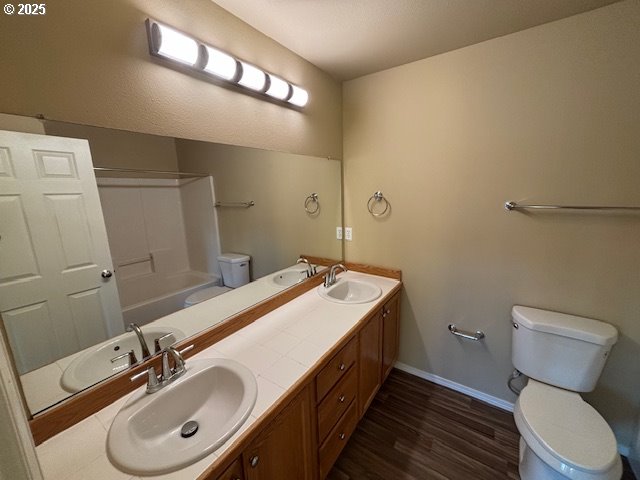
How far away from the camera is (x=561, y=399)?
1.36 m

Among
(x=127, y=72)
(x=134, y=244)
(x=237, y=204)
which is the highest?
(x=127, y=72)

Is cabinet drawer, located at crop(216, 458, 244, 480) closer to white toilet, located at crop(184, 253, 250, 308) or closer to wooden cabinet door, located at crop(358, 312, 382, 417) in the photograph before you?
white toilet, located at crop(184, 253, 250, 308)

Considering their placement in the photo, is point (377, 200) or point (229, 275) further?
point (377, 200)

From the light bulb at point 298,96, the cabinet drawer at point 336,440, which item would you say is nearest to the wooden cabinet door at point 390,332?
the cabinet drawer at point 336,440

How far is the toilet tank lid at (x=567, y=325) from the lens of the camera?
4.34 feet

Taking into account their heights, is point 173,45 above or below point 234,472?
above

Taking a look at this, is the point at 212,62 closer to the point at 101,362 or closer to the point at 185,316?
the point at 185,316

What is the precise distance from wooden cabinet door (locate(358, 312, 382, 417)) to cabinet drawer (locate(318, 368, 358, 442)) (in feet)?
0.32

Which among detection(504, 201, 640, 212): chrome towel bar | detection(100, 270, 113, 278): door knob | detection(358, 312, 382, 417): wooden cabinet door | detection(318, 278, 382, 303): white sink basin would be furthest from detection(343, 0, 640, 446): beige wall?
detection(100, 270, 113, 278): door knob

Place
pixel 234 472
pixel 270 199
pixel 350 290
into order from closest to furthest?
pixel 234 472 → pixel 270 199 → pixel 350 290

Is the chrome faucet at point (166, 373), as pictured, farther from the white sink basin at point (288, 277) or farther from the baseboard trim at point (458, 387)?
the baseboard trim at point (458, 387)

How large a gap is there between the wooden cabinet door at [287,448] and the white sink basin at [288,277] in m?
0.77

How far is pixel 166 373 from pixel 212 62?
129 cm

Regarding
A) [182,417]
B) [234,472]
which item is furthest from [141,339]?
[234,472]
